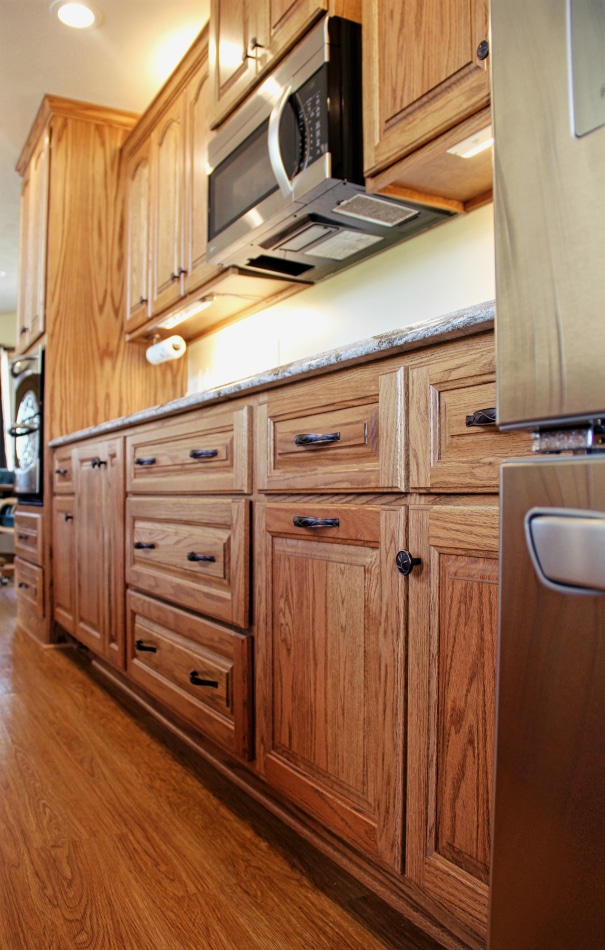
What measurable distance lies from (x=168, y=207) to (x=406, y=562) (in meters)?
2.23

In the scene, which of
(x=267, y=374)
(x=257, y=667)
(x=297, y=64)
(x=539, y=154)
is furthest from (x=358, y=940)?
(x=297, y=64)

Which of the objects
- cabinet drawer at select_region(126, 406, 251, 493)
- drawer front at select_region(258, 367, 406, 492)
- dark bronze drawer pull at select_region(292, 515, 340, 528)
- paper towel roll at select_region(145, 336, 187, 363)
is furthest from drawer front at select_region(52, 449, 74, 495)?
dark bronze drawer pull at select_region(292, 515, 340, 528)

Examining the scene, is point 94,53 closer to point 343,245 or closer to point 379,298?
point 343,245

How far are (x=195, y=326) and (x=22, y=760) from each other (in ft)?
6.24

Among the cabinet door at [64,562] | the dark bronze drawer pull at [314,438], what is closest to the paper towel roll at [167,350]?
the cabinet door at [64,562]

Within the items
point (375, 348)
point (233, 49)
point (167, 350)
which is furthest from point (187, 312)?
point (375, 348)

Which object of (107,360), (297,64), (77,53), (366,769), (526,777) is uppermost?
(77,53)

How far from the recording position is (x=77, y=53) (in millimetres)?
2826

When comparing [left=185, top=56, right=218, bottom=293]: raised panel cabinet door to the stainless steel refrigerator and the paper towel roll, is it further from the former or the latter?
the stainless steel refrigerator

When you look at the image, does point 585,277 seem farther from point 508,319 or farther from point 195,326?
point 195,326

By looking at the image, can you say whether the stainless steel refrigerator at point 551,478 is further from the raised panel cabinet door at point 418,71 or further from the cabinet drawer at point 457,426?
the raised panel cabinet door at point 418,71

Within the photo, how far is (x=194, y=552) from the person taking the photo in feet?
5.46

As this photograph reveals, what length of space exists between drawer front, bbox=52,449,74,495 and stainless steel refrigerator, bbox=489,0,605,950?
8.38ft

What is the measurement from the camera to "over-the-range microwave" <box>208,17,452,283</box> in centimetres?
163
